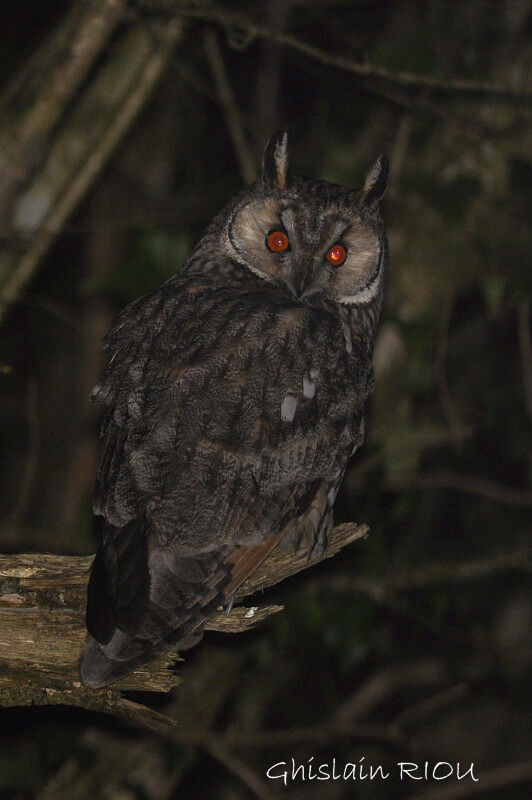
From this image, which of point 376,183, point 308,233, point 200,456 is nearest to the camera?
point 200,456

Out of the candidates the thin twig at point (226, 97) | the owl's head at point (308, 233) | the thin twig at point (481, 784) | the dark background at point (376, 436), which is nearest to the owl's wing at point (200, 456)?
the owl's head at point (308, 233)

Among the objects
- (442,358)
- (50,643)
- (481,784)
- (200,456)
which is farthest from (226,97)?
(481,784)

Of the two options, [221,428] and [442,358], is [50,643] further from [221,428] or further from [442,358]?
[442,358]

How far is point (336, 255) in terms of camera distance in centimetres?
382

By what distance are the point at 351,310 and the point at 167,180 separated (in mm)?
4145

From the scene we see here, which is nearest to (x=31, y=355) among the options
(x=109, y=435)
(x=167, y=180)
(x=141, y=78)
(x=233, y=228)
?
(x=167, y=180)

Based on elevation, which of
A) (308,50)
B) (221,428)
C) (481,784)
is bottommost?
(481,784)

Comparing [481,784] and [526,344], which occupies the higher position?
[526,344]

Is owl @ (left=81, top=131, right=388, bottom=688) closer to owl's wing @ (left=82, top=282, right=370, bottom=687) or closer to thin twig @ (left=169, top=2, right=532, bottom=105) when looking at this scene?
owl's wing @ (left=82, top=282, right=370, bottom=687)

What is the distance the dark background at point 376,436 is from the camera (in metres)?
4.64

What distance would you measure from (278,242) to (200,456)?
117 centimetres

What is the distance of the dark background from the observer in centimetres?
464

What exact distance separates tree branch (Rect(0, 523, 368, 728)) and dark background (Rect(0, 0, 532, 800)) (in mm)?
679

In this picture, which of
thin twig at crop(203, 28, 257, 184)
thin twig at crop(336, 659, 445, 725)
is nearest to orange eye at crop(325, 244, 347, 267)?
thin twig at crop(203, 28, 257, 184)
